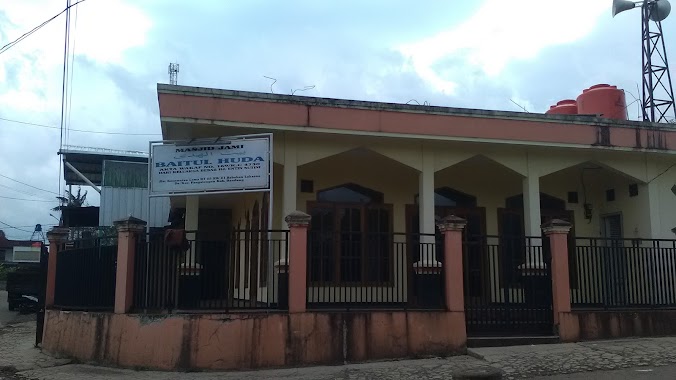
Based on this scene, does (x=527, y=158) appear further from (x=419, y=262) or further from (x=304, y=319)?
(x=304, y=319)

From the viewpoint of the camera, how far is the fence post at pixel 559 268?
33.8 ft

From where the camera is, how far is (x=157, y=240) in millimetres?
9875

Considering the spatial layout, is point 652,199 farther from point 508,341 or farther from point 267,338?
point 267,338

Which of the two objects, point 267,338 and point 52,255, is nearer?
point 267,338

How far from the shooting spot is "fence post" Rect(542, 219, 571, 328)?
10.3m

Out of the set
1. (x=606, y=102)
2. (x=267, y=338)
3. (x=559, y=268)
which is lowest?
(x=267, y=338)

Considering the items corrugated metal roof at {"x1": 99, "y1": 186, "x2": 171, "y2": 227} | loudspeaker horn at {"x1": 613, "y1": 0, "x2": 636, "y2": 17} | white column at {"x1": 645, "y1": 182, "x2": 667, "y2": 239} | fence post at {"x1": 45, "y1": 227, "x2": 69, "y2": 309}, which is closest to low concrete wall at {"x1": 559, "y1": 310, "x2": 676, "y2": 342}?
white column at {"x1": 645, "y1": 182, "x2": 667, "y2": 239}

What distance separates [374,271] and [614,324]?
14.1ft

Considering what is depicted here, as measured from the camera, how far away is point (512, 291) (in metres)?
11.1

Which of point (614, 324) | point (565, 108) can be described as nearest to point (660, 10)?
point (565, 108)

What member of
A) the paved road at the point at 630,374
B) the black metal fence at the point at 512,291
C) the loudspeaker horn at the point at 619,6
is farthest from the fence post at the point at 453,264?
the loudspeaker horn at the point at 619,6

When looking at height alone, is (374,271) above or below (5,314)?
above

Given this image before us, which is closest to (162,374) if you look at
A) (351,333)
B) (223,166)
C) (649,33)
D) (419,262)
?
(351,333)

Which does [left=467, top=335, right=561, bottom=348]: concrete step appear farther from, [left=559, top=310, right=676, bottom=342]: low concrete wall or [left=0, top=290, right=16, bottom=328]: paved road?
[left=0, top=290, right=16, bottom=328]: paved road
